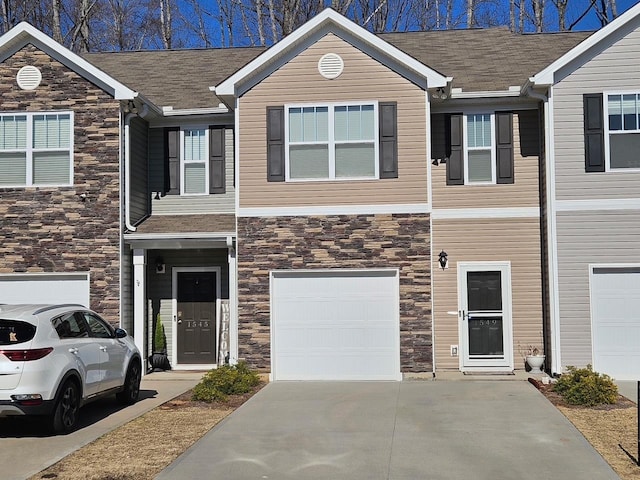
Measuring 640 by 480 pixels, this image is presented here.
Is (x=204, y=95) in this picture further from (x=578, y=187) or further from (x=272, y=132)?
(x=578, y=187)

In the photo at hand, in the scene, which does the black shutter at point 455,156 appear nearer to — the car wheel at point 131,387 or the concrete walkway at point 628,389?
the concrete walkway at point 628,389

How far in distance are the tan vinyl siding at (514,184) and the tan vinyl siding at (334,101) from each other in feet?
3.22

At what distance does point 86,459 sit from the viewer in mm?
8531

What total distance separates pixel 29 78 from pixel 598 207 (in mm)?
11358

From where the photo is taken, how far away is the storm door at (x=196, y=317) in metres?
16.5

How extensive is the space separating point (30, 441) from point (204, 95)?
9.97 meters

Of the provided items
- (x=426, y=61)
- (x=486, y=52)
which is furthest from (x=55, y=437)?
(x=486, y=52)

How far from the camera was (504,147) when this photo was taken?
50.5 feet

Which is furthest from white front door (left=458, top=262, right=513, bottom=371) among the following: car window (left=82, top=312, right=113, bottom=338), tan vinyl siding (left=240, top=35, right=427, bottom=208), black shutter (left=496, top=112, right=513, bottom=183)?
car window (left=82, top=312, right=113, bottom=338)

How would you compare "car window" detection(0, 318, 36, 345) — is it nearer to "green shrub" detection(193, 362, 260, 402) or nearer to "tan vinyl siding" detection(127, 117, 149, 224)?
"green shrub" detection(193, 362, 260, 402)

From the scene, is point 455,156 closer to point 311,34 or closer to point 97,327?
point 311,34

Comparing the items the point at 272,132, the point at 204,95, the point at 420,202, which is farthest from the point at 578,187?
the point at 204,95

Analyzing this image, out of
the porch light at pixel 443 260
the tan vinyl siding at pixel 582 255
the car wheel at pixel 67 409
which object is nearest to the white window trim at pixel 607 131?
the tan vinyl siding at pixel 582 255

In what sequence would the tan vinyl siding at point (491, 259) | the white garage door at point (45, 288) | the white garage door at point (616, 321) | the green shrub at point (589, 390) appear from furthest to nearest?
the white garage door at point (45, 288)
the tan vinyl siding at point (491, 259)
the white garage door at point (616, 321)
the green shrub at point (589, 390)
